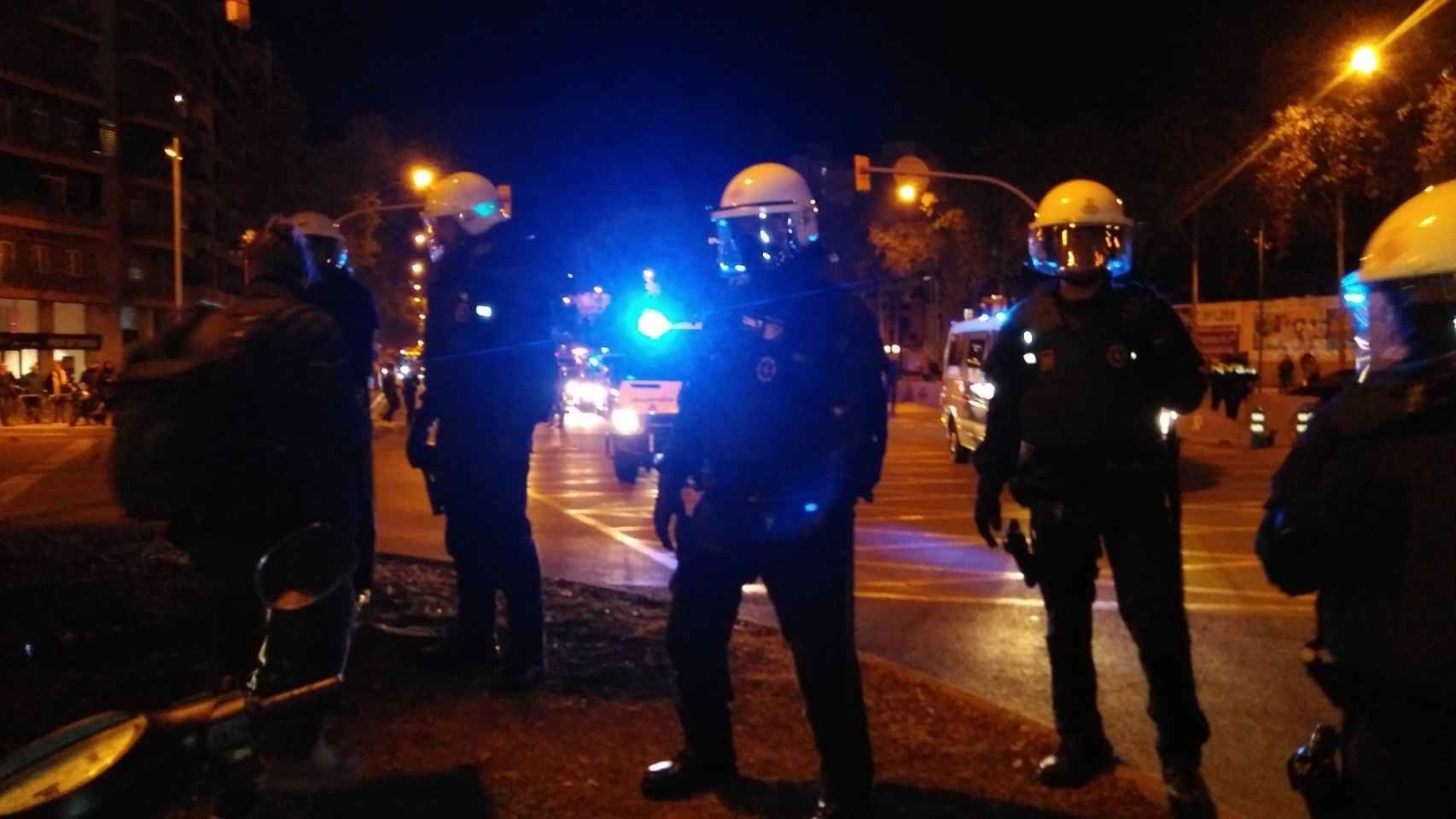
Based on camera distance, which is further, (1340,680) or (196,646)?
(196,646)

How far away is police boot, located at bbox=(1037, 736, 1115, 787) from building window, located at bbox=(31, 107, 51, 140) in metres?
53.9

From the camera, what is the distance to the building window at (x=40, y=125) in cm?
4959

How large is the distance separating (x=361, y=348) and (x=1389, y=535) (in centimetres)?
402

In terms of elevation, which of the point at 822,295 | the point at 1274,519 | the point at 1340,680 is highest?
the point at 822,295

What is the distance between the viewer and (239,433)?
3770 mm

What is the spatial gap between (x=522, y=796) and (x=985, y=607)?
497cm

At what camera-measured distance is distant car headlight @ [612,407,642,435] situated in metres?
17.6

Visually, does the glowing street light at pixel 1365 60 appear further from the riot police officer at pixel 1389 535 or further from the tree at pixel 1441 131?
the riot police officer at pixel 1389 535

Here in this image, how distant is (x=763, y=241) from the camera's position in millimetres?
4434

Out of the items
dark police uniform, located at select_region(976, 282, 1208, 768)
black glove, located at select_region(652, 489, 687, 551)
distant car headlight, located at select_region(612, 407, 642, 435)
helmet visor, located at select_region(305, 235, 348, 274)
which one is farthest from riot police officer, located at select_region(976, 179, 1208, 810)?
distant car headlight, located at select_region(612, 407, 642, 435)

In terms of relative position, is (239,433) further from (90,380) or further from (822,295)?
(90,380)

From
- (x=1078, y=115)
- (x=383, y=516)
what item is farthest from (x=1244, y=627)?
(x=1078, y=115)

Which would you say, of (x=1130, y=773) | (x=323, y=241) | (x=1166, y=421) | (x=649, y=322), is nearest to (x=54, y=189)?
(x=649, y=322)

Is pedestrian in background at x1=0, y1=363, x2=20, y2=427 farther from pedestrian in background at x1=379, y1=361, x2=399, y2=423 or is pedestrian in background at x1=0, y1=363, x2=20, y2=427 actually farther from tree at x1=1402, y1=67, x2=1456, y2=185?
tree at x1=1402, y1=67, x2=1456, y2=185
